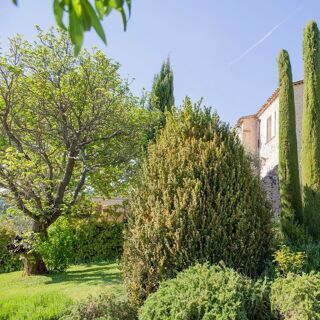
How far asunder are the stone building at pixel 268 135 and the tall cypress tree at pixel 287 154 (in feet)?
19.6

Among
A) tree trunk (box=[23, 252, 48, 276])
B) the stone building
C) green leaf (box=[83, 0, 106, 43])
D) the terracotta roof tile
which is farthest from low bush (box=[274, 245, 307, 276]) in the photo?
the terracotta roof tile

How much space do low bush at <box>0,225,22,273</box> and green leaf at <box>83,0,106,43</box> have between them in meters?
17.8

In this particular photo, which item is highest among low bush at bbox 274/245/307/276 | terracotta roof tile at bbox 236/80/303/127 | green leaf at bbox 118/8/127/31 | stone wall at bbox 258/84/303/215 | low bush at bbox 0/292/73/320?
terracotta roof tile at bbox 236/80/303/127

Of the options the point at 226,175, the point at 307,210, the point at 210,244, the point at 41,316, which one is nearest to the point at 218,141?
the point at 226,175

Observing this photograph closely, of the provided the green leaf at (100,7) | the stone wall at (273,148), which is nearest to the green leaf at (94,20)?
the green leaf at (100,7)

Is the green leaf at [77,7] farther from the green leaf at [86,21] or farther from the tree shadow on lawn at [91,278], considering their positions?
the tree shadow on lawn at [91,278]

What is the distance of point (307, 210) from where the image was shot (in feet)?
33.9

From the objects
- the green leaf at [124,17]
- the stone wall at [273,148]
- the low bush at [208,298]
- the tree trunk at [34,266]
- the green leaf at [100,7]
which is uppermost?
the stone wall at [273,148]

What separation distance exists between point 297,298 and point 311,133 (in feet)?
21.9

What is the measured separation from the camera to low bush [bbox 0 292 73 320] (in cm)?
738

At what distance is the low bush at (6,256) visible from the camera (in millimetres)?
17828

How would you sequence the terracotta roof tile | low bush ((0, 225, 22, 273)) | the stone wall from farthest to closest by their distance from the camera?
the stone wall
the terracotta roof tile
low bush ((0, 225, 22, 273))

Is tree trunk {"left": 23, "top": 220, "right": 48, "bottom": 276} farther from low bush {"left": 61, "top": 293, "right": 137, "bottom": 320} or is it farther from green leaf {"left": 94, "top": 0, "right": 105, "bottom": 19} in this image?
green leaf {"left": 94, "top": 0, "right": 105, "bottom": 19}

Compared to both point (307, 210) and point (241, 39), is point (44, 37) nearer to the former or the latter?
point (241, 39)
